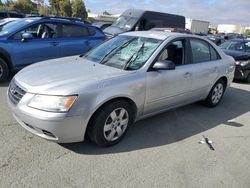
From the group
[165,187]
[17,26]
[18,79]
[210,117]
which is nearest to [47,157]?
[18,79]

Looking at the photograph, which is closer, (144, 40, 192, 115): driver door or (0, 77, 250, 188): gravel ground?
(0, 77, 250, 188): gravel ground

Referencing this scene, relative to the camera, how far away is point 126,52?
422 centimetres

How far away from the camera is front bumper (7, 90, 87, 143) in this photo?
3057 mm

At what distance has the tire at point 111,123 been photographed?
3375 mm

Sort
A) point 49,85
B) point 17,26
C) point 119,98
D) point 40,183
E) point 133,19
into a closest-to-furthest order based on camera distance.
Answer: point 40,183 < point 49,85 < point 119,98 < point 17,26 < point 133,19

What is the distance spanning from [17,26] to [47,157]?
4.37m

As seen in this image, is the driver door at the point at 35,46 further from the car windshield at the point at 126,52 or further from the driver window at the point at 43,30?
the car windshield at the point at 126,52

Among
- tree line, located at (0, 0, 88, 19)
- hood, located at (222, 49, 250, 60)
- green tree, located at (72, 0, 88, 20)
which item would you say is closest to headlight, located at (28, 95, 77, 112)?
hood, located at (222, 49, 250, 60)

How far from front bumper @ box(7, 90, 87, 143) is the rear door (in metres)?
2.43

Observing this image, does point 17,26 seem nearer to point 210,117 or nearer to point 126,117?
point 126,117

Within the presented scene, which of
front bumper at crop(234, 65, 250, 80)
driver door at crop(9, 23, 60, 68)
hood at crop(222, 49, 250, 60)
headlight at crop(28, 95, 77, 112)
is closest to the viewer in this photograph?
headlight at crop(28, 95, 77, 112)

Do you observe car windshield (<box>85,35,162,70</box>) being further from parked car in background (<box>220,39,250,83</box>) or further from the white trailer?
the white trailer

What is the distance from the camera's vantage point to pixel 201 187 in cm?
300

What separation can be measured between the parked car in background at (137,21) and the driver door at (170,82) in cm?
826
